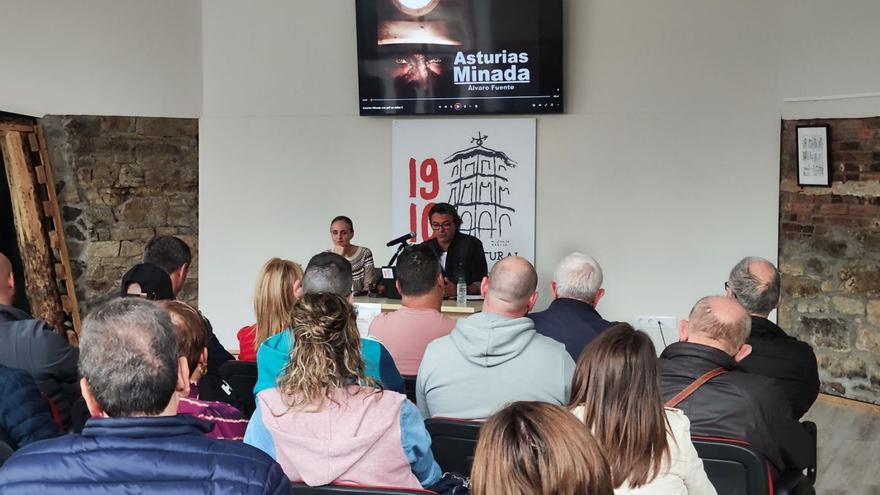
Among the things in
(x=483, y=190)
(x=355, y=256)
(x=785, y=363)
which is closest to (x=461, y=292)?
(x=355, y=256)

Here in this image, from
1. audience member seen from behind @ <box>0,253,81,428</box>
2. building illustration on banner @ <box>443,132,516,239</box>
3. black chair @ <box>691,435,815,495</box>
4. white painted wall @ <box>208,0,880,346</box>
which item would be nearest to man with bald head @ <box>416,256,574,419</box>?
black chair @ <box>691,435,815,495</box>

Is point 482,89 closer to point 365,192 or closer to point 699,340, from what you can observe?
point 365,192

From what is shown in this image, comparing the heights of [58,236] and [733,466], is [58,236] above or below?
above

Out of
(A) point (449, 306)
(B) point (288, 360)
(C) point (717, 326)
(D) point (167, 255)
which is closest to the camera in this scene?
(B) point (288, 360)

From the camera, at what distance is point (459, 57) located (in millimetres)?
7910

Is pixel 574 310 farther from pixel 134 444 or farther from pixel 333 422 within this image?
pixel 134 444

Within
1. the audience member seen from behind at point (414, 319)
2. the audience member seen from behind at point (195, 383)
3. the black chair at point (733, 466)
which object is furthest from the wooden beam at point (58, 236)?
the black chair at point (733, 466)

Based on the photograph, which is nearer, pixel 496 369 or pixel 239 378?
pixel 496 369

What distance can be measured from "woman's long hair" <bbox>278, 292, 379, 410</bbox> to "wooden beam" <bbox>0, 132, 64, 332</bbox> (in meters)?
5.71

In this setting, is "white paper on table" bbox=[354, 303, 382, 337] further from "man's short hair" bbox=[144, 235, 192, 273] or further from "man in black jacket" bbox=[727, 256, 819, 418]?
"man in black jacket" bbox=[727, 256, 819, 418]

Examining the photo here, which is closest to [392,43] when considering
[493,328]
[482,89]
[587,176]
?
[482,89]

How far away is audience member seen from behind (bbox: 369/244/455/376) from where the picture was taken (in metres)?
3.98

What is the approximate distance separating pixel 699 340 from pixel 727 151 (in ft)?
14.8

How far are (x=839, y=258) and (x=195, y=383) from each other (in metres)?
5.17
